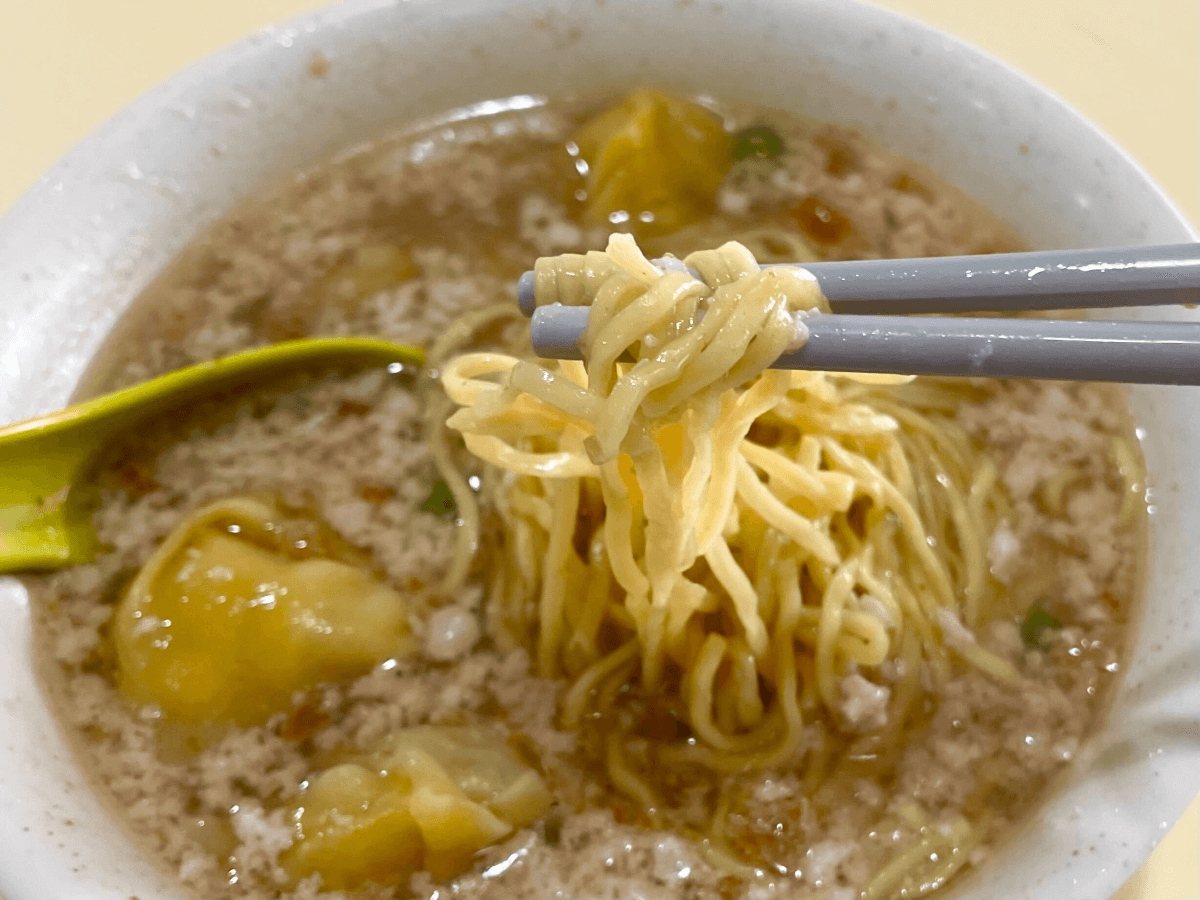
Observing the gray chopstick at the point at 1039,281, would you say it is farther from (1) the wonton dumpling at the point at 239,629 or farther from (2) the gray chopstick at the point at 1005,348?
(1) the wonton dumpling at the point at 239,629

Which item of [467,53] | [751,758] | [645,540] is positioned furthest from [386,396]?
[751,758]

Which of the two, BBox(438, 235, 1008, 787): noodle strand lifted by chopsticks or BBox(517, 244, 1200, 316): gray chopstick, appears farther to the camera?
BBox(438, 235, 1008, 787): noodle strand lifted by chopsticks

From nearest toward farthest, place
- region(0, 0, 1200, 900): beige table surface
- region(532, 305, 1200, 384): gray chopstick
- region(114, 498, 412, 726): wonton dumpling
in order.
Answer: region(532, 305, 1200, 384): gray chopstick → region(114, 498, 412, 726): wonton dumpling → region(0, 0, 1200, 900): beige table surface

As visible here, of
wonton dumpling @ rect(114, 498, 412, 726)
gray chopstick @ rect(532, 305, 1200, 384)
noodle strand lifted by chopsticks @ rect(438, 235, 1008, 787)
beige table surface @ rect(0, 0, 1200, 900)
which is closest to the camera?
gray chopstick @ rect(532, 305, 1200, 384)

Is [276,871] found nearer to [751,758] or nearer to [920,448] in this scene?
[751,758]

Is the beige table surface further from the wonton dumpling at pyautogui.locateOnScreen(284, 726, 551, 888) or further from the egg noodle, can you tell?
the wonton dumpling at pyautogui.locateOnScreen(284, 726, 551, 888)

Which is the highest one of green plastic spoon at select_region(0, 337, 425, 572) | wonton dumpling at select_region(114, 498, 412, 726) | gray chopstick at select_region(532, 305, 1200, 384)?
gray chopstick at select_region(532, 305, 1200, 384)

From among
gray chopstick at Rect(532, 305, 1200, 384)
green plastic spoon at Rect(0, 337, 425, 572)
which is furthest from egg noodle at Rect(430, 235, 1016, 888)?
green plastic spoon at Rect(0, 337, 425, 572)

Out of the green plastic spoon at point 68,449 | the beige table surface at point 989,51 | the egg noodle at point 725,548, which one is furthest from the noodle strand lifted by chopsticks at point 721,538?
the beige table surface at point 989,51
